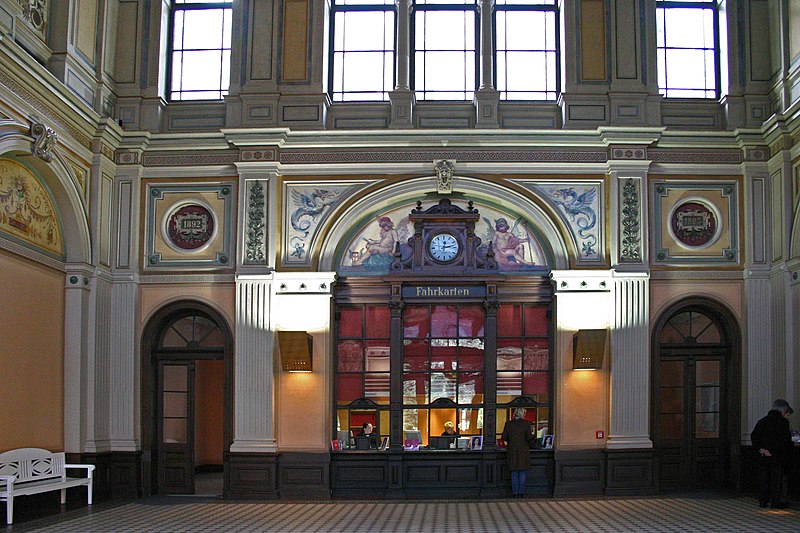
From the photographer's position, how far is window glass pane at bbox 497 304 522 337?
1603 cm

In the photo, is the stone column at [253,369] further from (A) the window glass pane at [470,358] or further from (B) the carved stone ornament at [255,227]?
(A) the window glass pane at [470,358]

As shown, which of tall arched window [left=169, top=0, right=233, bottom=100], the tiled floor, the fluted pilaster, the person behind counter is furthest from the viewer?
tall arched window [left=169, top=0, right=233, bottom=100]

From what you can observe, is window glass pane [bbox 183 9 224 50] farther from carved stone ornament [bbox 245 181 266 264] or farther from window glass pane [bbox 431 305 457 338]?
window glass pane [bbox 431 305 457 338]

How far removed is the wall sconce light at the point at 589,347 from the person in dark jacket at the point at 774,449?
2597mm

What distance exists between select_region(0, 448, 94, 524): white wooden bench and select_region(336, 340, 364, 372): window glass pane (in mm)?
3941

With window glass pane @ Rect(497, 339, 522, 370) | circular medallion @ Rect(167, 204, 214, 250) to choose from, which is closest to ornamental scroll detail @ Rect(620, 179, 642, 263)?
window glass pane @ Rect(497, 339, 522, 370)

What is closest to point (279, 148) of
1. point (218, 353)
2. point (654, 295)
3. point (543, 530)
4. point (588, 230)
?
point (218, 353)

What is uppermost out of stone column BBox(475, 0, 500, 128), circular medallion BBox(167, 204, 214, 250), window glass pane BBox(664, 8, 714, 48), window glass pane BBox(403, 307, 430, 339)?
window glass pane BBox(664, 8, 714, 48)

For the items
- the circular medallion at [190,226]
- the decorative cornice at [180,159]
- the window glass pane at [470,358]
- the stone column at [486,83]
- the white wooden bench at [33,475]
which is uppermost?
the stone column at [486,83]

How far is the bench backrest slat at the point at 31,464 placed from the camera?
42.7ft

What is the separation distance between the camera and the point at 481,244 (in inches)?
639

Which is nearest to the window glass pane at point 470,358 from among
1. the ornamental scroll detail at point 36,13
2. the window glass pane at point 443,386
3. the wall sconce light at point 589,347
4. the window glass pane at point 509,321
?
the window glass pane at point 443,386

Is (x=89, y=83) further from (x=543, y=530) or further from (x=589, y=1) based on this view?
(x=543, y=530)

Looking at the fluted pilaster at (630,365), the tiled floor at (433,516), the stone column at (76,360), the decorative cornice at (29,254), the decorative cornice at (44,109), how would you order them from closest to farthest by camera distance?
the tiled floor at (433,516) → the decorative cornice at (44,109) → the decorative cornice at (29,254) → the stone column at (76,360) → the fluted pilaster at (630,365)
